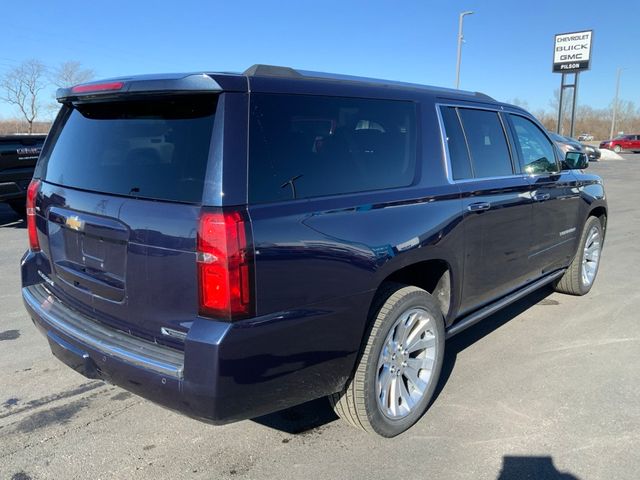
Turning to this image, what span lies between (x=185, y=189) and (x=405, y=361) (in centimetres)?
163

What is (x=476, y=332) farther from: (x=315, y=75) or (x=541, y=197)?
(x=315, y=75)

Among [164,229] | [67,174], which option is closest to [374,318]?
[164,229]

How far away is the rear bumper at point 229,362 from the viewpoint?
219 cm

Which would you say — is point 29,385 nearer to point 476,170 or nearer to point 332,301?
point 332,301

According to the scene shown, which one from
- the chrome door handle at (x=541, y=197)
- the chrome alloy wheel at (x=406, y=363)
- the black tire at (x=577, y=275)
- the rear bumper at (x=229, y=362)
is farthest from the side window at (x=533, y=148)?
the rear bumper at (x=229, y=362)

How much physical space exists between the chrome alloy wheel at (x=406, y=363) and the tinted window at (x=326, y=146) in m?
0.82

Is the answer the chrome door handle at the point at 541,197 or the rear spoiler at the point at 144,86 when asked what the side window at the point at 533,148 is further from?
the rear spoiler at the point at 144,86

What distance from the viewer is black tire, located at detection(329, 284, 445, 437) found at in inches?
109

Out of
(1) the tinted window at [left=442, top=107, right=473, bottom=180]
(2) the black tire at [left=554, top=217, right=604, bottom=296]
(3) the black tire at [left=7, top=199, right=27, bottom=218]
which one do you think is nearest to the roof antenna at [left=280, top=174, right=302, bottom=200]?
(1) the tinted window at [left=442, top=107, right=473, bottom=180]

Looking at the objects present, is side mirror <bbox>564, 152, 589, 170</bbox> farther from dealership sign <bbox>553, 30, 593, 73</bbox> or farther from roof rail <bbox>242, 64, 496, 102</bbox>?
dealership sign <bbox>553, 30, 593, 73</bbox>

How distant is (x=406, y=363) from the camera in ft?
10.2

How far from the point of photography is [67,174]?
2955 mm

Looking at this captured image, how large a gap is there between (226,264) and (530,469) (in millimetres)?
1932

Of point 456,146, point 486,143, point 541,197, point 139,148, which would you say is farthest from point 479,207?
point 139,148
